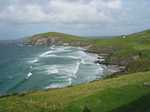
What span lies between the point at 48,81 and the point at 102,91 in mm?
47694

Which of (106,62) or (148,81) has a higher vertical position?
(148,81)

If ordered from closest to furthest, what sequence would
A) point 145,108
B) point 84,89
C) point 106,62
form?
point 145,108, point 84,89, point 106,62

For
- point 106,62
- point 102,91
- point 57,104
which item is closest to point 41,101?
point 57,104

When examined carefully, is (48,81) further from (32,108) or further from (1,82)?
(32,108)

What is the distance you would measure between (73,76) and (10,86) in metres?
21.5

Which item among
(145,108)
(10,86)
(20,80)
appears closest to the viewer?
(145,108)

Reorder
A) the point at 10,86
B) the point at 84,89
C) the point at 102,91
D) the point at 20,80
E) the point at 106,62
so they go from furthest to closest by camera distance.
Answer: the point at 106,62
the point at 20,80
the point at 10,86
the point at 84,89
the point at 102,91

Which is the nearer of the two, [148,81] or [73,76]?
[148,81]

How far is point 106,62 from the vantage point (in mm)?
135250

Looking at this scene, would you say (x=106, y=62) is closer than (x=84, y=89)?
No

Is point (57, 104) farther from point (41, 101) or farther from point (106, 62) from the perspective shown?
point (106, 62)

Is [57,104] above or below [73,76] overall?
above

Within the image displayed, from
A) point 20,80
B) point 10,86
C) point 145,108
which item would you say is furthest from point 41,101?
point 20,80

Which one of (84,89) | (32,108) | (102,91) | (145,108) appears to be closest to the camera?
(145,108)
